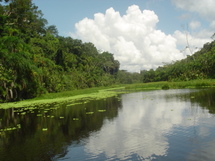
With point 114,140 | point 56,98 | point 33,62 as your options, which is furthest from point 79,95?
point 114,140

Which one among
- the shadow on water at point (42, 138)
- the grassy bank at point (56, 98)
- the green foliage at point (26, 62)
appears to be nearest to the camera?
the shadow on water at point (42, 138)

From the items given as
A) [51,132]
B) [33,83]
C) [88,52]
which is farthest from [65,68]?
[51,132]

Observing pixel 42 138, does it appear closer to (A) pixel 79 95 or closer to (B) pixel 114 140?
(B) pixel 114 140

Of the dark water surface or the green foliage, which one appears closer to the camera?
the dark water surface

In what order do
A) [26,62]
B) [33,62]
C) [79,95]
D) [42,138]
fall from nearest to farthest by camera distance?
[42,138], [26,62], [33,62], [79,95]

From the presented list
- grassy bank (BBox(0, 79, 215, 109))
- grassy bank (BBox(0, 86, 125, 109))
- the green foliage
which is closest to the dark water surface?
grassy bank (BBox(0, 86, 125, 109))

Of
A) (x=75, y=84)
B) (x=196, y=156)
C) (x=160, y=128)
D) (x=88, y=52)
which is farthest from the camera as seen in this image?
(x=88, y=52)

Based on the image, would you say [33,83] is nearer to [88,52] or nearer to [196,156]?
A: [196,156]

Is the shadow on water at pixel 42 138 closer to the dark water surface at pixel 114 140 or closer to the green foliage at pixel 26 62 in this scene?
the dark water surface at pixel 114 140

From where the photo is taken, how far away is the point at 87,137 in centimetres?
781

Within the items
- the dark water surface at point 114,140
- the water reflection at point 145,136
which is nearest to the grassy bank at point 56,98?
the dark water surface at point 114,140

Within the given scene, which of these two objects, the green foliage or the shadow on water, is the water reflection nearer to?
the shadow on water

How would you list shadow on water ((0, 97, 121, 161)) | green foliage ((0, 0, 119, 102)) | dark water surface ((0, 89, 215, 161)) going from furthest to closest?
green foliage ((0, 0, 119, 102))
shadow on water ((0, 97, 121, 161))
dark water surface ((0, 89, 215, 161))

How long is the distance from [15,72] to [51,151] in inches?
836
